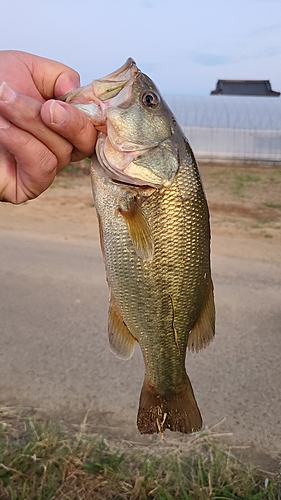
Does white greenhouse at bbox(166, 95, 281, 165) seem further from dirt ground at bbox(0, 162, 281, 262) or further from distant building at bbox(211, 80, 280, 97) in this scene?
distant building at bbox(211, 80, 280, 97)

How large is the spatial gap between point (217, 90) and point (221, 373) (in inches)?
751

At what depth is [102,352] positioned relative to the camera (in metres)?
4.67

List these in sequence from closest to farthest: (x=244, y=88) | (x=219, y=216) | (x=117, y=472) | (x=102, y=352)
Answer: (x=117, y=472)
(x=102, y=352)
(x=219, y=216)
(x=244, y=88)

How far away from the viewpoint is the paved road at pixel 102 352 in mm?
3887

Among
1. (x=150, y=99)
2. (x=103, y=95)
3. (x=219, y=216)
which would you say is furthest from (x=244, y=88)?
(x=103, y=95)

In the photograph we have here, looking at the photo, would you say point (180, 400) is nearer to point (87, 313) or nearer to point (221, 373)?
point (221, 373)

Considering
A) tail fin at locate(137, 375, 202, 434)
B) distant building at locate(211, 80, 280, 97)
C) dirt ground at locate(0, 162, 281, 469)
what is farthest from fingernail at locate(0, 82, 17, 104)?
distant building at locate(211, 80, 280, 97)

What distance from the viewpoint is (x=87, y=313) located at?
539 centimetres

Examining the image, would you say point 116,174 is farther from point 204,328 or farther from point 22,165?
point 204,328

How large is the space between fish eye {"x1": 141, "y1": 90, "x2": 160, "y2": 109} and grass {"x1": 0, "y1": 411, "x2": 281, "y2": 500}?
6.79 ft

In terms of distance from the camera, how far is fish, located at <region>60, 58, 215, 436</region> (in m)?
1.83

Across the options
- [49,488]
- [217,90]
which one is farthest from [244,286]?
[217,90]

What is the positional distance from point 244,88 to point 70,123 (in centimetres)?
2152

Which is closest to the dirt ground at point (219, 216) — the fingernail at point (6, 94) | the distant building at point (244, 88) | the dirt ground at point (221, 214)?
the dirt ground at point (221, 214)
